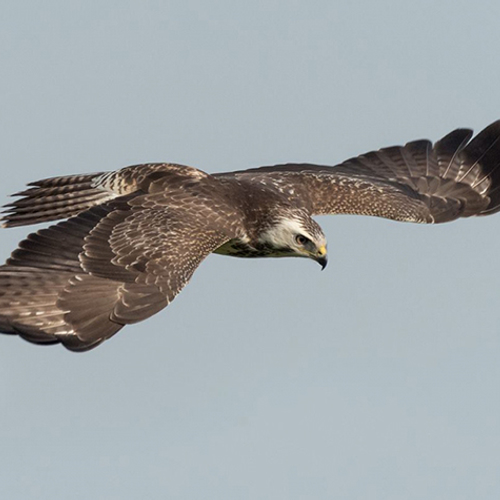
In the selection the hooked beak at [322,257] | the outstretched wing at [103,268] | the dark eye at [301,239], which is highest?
the dark eye at [301,239]

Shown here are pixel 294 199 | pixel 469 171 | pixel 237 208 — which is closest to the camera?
pixel 237 208

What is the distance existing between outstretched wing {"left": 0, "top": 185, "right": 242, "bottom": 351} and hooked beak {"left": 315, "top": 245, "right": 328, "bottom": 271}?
131cm

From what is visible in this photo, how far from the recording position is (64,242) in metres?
17.0

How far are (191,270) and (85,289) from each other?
1.30 metres

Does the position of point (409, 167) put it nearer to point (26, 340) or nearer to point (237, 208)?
point (237, 208)

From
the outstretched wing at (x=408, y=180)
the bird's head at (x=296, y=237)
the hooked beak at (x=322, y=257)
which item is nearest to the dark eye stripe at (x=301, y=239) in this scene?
the bird's head at (x=296, y=237)

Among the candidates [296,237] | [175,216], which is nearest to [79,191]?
[175,216]

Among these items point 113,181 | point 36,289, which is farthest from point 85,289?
point 113,181

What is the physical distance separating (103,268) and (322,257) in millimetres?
3221

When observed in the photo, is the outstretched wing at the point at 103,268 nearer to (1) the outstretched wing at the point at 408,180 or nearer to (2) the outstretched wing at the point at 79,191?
(2) the outstretched wing at the point at 79,191

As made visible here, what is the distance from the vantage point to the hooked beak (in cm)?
1850

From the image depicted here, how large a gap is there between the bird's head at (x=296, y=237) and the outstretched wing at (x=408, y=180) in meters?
1.18

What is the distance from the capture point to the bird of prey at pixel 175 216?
53.4 ft

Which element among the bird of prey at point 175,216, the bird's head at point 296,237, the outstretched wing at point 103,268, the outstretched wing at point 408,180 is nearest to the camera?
the outstretched wing at point 103,268
